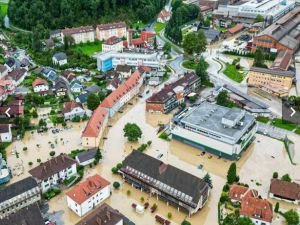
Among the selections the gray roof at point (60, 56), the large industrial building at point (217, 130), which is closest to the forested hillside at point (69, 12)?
the gray roof at point (60, 56)

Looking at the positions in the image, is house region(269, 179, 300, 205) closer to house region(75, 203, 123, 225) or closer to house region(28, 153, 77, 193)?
house region(75, 203, 123, 225)

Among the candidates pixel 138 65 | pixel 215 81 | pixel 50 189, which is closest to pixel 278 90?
pixel 215 81

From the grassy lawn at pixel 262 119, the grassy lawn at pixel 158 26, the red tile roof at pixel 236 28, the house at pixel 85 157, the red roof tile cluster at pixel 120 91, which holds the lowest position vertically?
the house at pixel 85 157

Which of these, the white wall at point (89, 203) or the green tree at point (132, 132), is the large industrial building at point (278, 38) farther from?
the white wall at point (89, 203)

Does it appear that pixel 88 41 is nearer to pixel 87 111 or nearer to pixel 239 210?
pixel 87 111

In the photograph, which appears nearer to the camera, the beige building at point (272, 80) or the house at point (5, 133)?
the house at point (5, 133)

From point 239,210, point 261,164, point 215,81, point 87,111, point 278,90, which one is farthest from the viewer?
point 215,81
